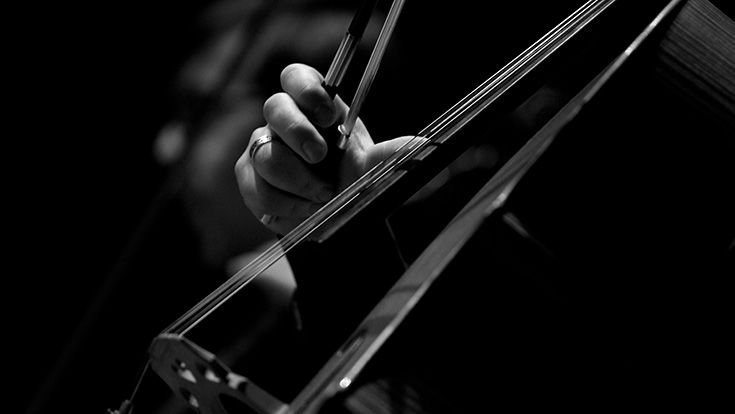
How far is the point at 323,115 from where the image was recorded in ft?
2.40

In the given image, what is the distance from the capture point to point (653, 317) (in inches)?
14.5

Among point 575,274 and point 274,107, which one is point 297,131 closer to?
point 274,107

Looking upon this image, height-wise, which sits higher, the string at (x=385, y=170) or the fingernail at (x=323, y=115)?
the fingernail at (x=323, y=115)

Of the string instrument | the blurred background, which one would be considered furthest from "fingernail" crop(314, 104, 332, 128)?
the blurred background

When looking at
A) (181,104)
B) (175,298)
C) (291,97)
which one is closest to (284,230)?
(291,97)

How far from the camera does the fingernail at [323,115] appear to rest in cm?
73

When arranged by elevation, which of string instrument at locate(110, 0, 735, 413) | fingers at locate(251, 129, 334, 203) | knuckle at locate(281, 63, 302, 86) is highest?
knuckle at locate(281, 63, 302, 86)

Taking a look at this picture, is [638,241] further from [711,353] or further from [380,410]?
[380,410]

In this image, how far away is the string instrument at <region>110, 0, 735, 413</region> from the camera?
1.02ft

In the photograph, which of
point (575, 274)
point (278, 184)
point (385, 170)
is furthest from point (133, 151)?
point (575, 274)

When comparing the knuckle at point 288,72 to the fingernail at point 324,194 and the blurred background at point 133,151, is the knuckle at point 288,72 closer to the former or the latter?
the fingernail at point 324,194

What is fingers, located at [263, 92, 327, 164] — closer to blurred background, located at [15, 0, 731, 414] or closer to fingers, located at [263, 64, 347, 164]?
fingers, located at [263, 64, 347, 164]

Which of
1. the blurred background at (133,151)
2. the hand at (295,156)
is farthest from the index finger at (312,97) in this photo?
the blurred background at (133,151)

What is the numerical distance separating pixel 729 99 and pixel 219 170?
1.30 metres
